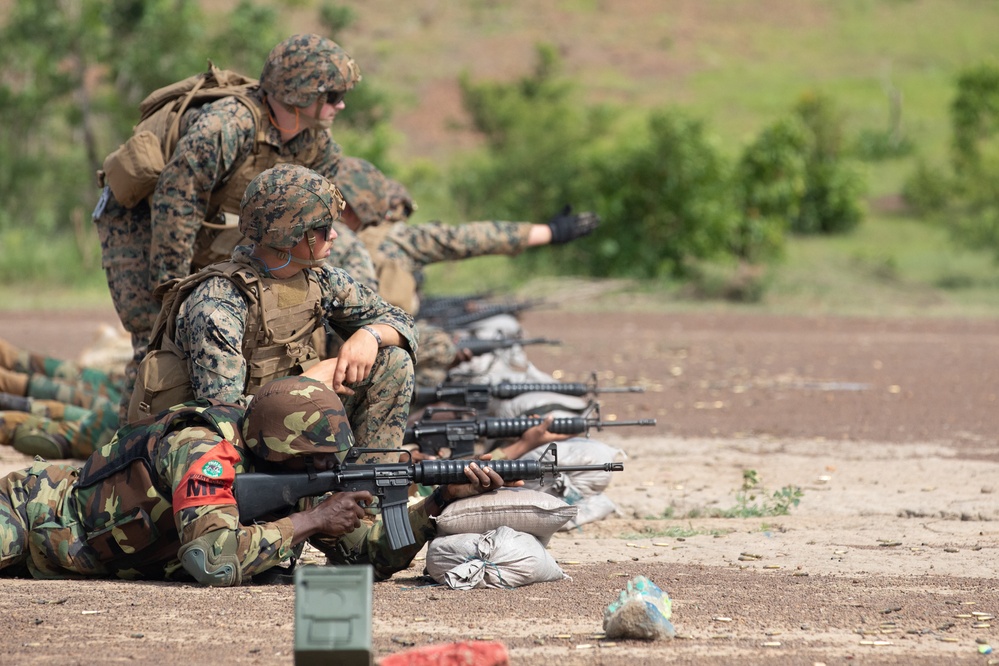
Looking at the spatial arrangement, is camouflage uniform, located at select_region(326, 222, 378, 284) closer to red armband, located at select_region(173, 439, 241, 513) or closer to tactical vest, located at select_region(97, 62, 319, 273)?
tactical vest, located at select_region(97, 62, 319, 273)

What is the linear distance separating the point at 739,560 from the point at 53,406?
378 cm

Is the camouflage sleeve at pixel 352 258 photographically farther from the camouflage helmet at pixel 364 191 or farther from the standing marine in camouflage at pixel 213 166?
the camouflage helmet at pixel 364 191

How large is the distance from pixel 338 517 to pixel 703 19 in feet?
136

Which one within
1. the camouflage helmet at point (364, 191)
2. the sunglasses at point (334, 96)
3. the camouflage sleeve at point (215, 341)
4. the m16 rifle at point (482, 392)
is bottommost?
the m16 rifle at point (482, 392)

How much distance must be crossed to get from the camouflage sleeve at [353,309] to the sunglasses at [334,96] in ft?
3.66

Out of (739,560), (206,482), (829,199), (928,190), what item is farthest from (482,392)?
(928,190)

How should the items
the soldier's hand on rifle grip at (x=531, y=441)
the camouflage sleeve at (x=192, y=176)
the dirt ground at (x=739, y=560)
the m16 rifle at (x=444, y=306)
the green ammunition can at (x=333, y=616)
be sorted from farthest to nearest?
1. the m16 rifle at (x=444, y=306)
2. the camouflage sleeve at (x=192, y=176)
3. the soldier's hand on rifle grip at (x=531, y=441)
4. the dirt ground at (x=739, y=560)
5. the green ammunition can at (x=333, y=616)

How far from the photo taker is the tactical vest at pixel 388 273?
7.13 m

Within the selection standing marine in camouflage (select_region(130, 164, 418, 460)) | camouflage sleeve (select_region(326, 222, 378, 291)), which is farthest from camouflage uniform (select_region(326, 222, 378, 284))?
standing marine in camouflage (select_region(130, 164, 418, 460))

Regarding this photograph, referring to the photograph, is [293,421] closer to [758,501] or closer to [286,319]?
[286,319]

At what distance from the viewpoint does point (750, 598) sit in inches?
163

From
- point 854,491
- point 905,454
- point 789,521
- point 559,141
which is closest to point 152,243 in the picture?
point 789,521

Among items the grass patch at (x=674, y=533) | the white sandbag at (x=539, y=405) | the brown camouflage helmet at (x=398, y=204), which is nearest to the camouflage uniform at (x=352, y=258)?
the white sandbag at (x=539, y=405)

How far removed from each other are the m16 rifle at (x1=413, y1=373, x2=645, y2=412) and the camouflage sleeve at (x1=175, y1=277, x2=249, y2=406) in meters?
2.10
